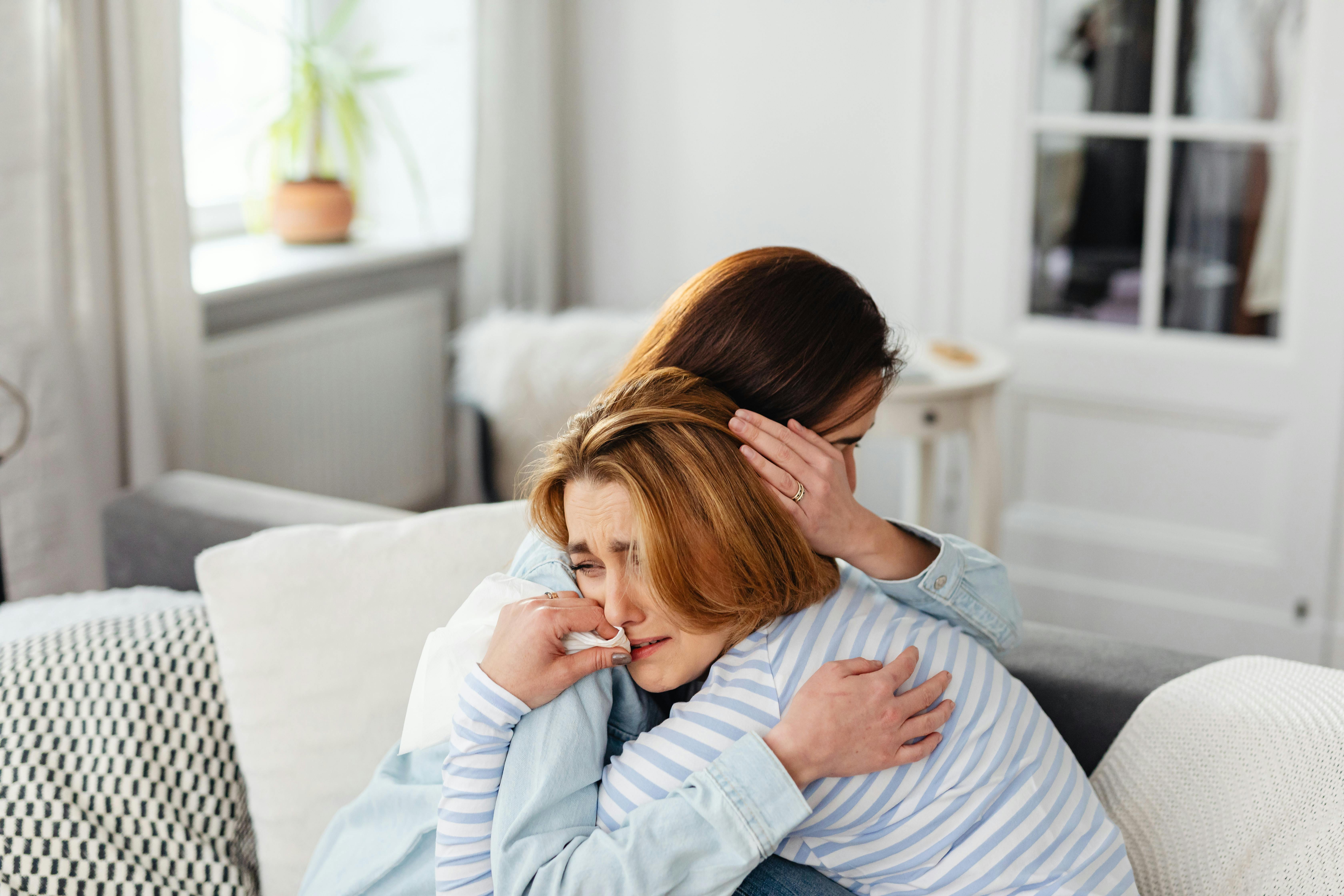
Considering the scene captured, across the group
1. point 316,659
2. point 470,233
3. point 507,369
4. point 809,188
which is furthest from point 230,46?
point 316,659

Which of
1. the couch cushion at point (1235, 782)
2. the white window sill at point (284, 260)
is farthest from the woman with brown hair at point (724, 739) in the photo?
the white window sill at point (284, 260)

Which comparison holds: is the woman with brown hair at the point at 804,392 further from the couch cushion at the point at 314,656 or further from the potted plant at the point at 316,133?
the potted plant at the point at 316,133

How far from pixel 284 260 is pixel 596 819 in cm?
215

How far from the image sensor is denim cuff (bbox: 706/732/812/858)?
0.84 meters

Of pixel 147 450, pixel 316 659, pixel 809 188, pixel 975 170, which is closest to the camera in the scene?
pixel 316 659

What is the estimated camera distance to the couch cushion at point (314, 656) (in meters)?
1.20

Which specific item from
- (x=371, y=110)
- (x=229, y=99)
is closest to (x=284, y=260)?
(x=229, y=99)

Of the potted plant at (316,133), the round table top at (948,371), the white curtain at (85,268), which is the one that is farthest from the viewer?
the potted plant at (316,133)

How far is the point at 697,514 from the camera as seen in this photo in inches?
34.9

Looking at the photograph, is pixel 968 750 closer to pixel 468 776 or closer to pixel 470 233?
pixel 468 776

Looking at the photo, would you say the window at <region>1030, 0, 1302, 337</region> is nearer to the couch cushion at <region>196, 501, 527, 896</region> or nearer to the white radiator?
the white radiator

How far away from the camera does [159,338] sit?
2.11 meters

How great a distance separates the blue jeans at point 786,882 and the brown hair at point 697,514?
0.61 ft

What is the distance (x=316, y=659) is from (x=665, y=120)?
90.2 inches
